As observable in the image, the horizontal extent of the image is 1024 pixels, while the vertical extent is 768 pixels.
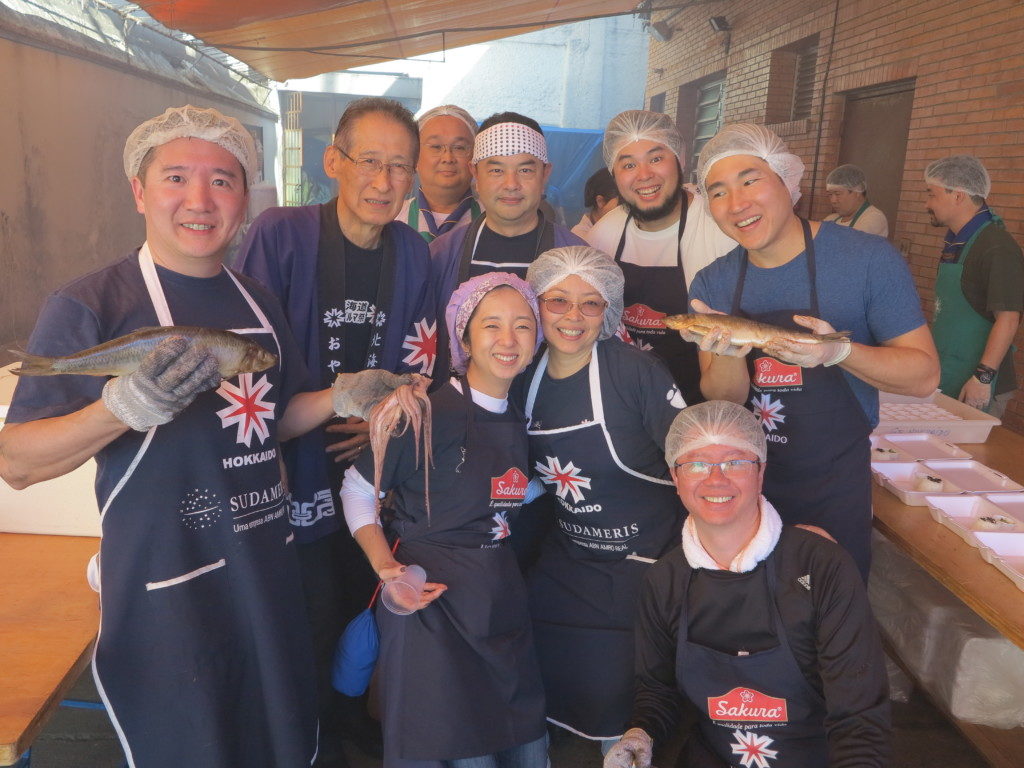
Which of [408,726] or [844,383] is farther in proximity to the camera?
[844,383]

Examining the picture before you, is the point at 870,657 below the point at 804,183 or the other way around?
below

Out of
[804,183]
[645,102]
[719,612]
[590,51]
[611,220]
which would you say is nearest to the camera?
[719,612]

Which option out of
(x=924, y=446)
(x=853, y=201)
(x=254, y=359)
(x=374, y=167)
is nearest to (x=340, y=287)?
(x=374, y=167)

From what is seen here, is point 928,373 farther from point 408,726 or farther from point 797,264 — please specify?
point 408,726

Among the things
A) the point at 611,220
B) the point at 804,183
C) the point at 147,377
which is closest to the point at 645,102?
the point at 804,183

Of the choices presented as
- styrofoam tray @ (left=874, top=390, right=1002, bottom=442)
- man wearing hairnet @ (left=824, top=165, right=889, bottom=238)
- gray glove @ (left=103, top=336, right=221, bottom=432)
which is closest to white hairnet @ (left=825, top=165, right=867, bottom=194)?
man wearing hairnet @ (left=824, top=165, right=889, bottom=238)

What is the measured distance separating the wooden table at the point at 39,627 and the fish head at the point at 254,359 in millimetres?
963

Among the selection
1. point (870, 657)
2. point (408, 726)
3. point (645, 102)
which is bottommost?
point (408, 726)

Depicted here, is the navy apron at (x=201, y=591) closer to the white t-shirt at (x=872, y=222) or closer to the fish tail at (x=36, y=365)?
the fish tail at (x=36, y=365)

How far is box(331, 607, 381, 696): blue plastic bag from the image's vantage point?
2.86 meters

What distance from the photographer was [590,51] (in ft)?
61.4

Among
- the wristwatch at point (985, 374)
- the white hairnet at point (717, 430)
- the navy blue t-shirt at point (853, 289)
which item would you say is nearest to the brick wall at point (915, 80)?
the wristwatch at point (985, 374)

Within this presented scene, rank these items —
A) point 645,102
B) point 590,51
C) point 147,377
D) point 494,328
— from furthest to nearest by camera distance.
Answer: point 590,51
point 645,102
point 494,328
point 147,377

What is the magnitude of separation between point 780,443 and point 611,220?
1514 mm
